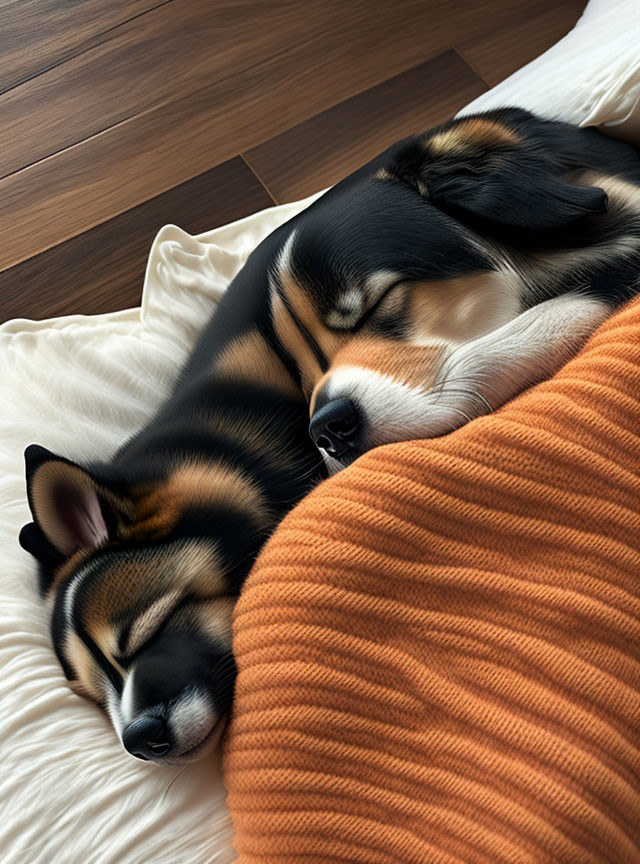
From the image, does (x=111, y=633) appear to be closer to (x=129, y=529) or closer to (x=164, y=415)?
(x=129, y=529)

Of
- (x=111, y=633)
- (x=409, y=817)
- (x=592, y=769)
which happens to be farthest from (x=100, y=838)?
(x=592, y=769)

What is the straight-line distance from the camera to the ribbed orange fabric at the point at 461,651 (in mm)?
750

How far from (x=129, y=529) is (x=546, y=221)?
57 centimetres

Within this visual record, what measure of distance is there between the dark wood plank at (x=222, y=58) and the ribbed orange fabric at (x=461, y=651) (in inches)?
47.3

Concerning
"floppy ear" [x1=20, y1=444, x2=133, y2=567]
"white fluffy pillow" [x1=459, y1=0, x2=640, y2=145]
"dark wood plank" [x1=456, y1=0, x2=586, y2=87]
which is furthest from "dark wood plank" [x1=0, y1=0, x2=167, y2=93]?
"floppy ear" [x1=20, y1=444, x2=133, y2=567]

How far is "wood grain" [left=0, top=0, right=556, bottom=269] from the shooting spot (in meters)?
1.76

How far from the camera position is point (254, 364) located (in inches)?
44.4

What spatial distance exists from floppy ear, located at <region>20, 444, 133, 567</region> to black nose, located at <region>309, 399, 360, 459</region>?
0.74 ft

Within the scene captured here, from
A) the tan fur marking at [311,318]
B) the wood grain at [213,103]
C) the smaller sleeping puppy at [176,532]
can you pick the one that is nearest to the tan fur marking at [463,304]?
the tan fur marking at [311,318]

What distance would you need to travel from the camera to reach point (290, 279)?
1092 mm

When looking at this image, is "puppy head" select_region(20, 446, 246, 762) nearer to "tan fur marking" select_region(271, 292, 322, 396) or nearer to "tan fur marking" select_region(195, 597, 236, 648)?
"tan fur marking" select_region(195, 597, 236, 648)

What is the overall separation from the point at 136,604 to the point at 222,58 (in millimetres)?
1415

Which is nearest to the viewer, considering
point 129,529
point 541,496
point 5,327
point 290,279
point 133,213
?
point 541,496

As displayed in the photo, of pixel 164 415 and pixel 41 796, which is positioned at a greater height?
pixel 164 415
